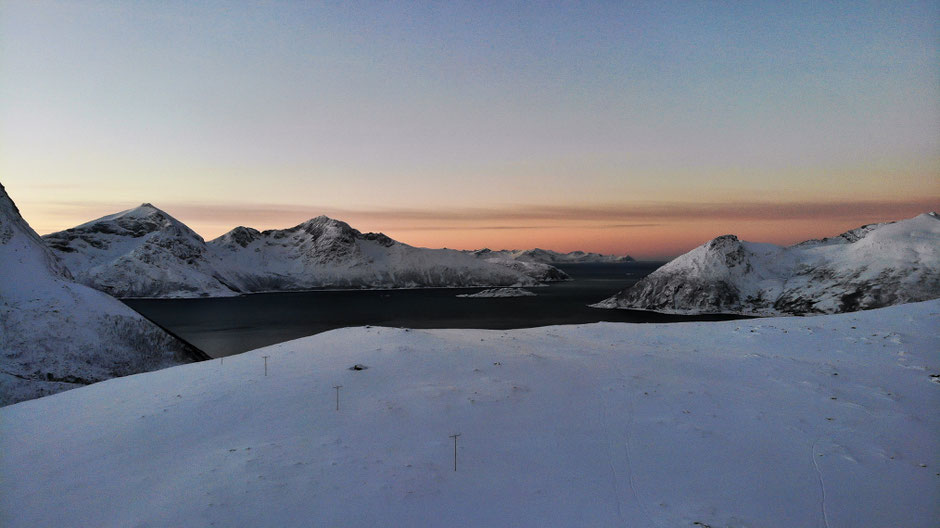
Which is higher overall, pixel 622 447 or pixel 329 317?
pixel 622 447

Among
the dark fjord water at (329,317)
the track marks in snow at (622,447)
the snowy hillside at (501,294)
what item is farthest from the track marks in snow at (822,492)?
the snowy hillside at (501,294)

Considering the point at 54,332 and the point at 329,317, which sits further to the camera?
the point at 329,317

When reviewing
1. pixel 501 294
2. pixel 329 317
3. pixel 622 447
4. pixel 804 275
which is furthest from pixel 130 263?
pixel 804 275

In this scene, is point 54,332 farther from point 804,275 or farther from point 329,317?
point 804,275

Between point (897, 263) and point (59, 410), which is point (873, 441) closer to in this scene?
point (59, 410)

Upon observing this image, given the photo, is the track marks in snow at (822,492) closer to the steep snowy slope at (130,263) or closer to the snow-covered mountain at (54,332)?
the snow-covered mountain at (54,332)

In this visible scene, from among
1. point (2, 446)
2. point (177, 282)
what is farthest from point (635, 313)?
point (177, 282)

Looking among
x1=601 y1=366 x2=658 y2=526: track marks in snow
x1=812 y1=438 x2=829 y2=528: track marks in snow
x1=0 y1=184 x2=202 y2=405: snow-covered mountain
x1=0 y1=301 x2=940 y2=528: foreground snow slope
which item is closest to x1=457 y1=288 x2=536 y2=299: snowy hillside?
x1=0 y1=184 x2=202 y2=405: snow-covered mountain

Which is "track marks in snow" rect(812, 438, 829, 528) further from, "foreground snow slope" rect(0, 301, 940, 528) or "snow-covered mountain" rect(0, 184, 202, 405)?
"snow-covered mountain" rect(0, 184, 202, 405)
